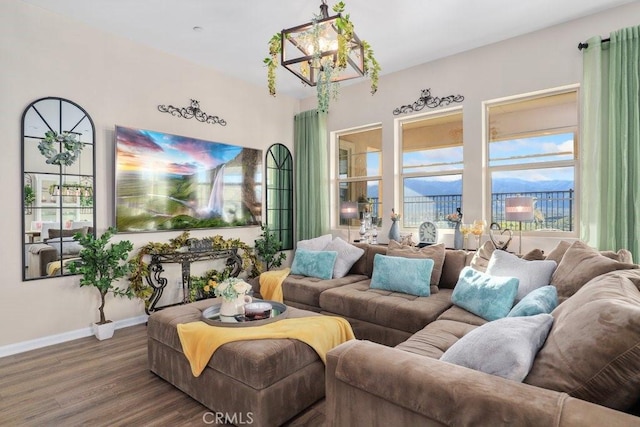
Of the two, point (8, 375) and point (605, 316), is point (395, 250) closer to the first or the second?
point (605, 316)

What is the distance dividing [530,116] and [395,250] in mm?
2250

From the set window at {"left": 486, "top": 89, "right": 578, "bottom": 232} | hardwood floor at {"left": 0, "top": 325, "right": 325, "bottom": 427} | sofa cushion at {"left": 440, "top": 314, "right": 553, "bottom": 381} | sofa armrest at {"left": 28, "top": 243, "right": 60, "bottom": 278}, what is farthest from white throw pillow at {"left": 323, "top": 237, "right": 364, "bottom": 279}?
sofa armrest at {"left": 28, "top": 243, "right": 60, "bottom": 278}

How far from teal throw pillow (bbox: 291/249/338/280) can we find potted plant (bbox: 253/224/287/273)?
3.31ft

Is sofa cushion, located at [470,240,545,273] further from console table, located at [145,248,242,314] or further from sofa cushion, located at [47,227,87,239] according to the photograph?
sofa cushion, located at [47,227,87,239]

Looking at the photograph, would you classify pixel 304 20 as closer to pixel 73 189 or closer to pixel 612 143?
pixel 73 189

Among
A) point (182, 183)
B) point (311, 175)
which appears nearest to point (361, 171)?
point (311, 175)

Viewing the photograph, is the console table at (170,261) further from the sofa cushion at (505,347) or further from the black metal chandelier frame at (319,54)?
the sofa cushion at (505,347)

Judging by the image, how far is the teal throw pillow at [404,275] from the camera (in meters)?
3.14

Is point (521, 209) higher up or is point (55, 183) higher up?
point (55, 183)

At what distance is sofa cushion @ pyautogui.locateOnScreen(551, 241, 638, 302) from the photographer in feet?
6.75

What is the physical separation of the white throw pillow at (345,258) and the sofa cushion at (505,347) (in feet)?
8.29

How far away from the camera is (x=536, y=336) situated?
1.30m

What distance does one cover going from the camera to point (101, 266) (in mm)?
3330

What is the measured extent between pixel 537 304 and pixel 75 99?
4317mm
